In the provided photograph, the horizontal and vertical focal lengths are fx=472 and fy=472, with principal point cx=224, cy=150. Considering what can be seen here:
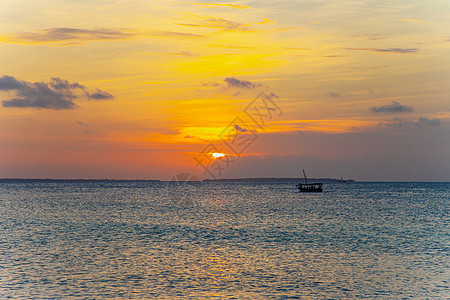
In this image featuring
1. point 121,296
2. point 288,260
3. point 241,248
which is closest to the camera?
point 121,296

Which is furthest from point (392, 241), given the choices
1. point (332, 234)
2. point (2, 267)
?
point (2, 267)

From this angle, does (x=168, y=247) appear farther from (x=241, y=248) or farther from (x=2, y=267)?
(x=2, y=267)

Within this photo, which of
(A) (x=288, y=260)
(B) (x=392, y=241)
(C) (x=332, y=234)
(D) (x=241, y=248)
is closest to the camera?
(A) (x=288, y=260)

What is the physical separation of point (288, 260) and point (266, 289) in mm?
11671

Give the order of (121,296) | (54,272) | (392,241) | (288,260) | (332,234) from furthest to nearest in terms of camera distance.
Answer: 1. (332,234)
2. (392,241)
3. (288,260)
4. (54,272)
5. (121,296)

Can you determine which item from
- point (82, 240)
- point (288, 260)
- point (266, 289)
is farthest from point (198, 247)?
point (266, 289)

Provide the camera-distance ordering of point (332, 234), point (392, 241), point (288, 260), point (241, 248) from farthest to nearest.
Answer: point (332, 234)
point (392, 241)
point (241, 248)
point (288, 260)

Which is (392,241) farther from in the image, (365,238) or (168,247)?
(168,247)

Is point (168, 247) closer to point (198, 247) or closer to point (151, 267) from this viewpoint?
point (198, 247)

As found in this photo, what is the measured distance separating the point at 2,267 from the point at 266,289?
964 inches

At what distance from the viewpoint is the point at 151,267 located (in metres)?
43.6

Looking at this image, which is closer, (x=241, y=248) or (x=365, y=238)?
(x=241, y=248)

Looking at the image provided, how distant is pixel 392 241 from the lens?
2452 inches

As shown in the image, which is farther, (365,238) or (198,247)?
(365,238)
